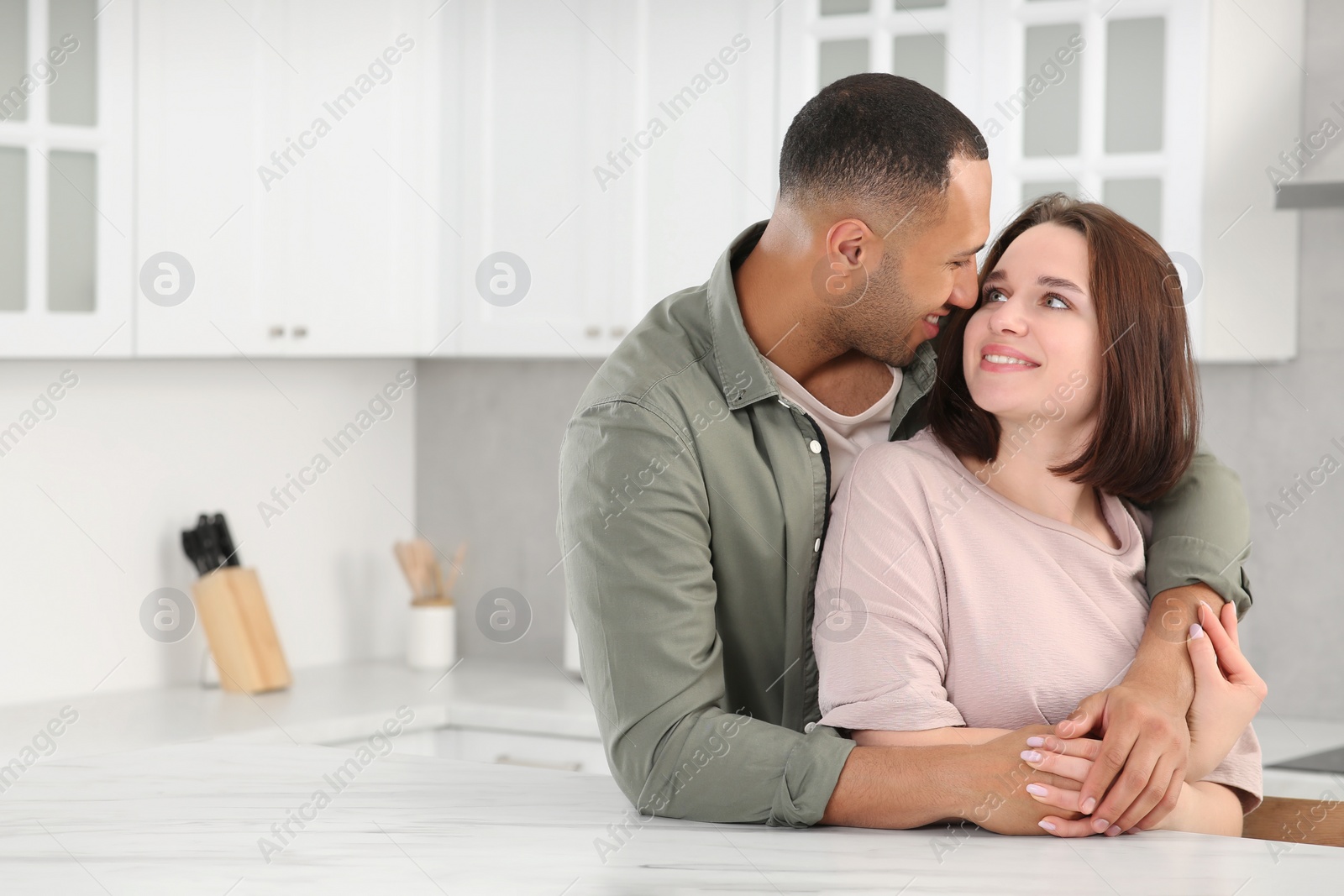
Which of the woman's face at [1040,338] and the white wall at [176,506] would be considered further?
the white wall at [176,506]

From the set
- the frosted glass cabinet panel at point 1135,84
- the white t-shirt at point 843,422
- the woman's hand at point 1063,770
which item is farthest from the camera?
the frosted glass cabinet panel at point 1135,84

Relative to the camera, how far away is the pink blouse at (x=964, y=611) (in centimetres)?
130

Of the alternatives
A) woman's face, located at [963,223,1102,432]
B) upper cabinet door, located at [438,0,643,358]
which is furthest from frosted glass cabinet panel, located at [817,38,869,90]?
woman's face, located at [963,223,1102,432]

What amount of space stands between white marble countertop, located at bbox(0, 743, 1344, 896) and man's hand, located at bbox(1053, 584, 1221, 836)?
29 mm

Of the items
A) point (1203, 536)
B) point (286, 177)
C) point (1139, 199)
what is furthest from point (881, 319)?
point (286, 177)

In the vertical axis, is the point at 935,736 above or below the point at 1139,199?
below

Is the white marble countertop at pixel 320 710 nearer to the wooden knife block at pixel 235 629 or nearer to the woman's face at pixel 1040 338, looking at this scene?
the wooden knife block at pixel 235 629

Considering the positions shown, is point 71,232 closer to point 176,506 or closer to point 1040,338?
point 176,506

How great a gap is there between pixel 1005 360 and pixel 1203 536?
25cm

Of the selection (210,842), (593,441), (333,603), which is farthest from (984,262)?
(333,603)

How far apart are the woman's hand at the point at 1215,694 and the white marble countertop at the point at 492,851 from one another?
160 millimetres

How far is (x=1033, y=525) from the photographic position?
1402 mm

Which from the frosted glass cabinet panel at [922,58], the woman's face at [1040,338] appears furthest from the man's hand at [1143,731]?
the frosted glass cabinet panel at [922,58]

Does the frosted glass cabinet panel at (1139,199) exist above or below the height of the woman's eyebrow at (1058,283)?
above
